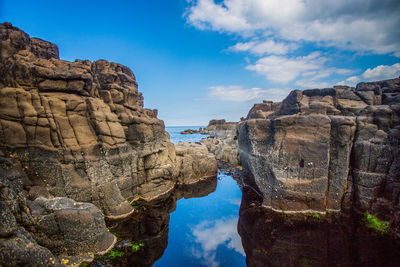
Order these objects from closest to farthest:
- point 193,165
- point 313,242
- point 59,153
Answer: point 313,242, point 59,153, point 193,165

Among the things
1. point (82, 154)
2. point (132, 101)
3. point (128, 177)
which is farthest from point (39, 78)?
point (128, 177)

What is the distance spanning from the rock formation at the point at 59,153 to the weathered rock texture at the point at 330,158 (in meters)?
10.4

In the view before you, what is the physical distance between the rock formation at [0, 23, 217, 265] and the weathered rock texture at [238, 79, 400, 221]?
1044 centimetres

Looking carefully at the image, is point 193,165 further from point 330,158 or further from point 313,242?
point 313,242

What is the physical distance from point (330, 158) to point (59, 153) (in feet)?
56.3

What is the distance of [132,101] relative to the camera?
1723 cm

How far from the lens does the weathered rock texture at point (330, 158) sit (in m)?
12.0

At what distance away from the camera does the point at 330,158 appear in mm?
12977

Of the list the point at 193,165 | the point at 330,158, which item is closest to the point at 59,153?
the point at 193,165

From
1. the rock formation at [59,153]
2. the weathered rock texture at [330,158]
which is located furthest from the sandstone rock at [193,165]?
the weathered rock texture at [330,158]

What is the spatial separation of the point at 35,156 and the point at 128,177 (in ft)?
18.7

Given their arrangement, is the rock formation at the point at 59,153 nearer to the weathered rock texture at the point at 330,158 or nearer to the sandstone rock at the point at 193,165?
the sandstone rock at the point at 193,165

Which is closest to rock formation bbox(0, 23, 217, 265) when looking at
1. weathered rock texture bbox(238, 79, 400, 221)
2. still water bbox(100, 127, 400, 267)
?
still water bbox(100, 127, 400, 267)

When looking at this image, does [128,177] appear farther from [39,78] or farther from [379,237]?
[379,237]
